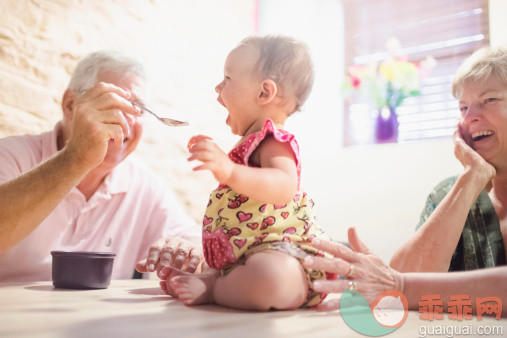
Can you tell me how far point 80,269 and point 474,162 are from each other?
1254 mm

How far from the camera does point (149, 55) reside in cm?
274

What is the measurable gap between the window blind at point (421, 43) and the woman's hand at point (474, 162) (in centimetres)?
188

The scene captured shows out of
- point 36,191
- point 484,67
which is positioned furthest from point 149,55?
point 484,67

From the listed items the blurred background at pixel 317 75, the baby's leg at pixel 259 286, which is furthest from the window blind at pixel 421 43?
the baby's leg at pixel 259 286

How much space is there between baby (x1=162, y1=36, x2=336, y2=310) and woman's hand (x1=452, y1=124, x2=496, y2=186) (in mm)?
692

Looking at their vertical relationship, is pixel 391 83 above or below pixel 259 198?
above

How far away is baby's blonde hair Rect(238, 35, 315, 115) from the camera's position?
1105 mm

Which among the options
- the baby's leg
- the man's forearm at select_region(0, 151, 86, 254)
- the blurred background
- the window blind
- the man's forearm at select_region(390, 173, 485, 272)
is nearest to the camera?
the baby's leg

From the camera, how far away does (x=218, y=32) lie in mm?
3355

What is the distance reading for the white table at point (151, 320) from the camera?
641 mm

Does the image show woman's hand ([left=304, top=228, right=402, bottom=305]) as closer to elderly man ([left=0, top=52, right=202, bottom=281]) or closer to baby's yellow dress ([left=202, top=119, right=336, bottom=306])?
baby's yellow dress ([left=202, top=119, right=336, bottom=306])

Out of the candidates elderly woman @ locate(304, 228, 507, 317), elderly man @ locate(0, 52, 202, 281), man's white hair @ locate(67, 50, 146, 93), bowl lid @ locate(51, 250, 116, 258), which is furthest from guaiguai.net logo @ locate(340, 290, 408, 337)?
man's white hair @ locate(67, 50, 146, 93)

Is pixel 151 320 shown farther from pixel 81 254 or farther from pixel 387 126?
pixel 387 126

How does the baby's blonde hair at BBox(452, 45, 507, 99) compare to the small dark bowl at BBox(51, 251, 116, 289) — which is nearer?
the small dark bowl at BBox(51, 251, 116, 289)
